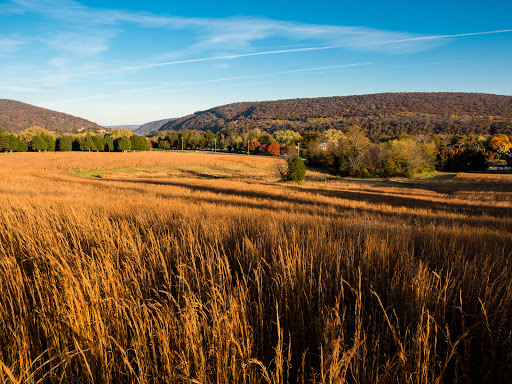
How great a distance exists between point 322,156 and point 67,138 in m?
85.1

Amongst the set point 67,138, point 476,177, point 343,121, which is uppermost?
point 343,121

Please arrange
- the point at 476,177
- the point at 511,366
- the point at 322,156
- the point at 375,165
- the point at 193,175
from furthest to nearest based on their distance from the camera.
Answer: the point at 322,156 → the point at 375,165 → the point at 193,175 → the point at 476,177 → the point at 511,366

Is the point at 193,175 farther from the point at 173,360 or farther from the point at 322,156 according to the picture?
the point at 173,360

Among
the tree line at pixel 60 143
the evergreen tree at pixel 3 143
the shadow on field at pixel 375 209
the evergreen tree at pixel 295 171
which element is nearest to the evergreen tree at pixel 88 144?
the tree line at pixel 60 143

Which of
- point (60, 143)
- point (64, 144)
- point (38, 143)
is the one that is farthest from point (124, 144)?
point (38, 143)

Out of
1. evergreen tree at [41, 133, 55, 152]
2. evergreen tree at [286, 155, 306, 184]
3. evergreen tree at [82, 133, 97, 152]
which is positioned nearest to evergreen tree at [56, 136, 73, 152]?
evergreen tree at [41, 133, 55, 152]

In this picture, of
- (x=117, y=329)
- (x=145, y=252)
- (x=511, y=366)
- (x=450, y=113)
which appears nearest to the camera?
(x=511, y=366)

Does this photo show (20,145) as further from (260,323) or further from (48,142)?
(260,323)

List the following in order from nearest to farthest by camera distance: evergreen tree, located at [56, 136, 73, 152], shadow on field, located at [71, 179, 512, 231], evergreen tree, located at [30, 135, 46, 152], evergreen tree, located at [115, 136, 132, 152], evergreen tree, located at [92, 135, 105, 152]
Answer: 1. shadow on field, located at [71, 179, 512, 231]
2. evergreen tree, located at [30, 135, 46, 152]
3. evergreen tree, located at [56, 136, 73, 152]
4. evergreen tree, located at [115, 136, 132, 152]
5. evergreen tree, located at [92, 135, 105, 152]

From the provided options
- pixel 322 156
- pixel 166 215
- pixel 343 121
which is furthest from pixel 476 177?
pixel 343 121

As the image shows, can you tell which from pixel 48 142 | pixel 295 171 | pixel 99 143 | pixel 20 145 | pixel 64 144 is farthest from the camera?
pixel 99 143

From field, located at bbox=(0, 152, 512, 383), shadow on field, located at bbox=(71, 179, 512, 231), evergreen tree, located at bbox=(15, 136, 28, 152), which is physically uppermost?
evergreen tree, located at bbox=(15, 136, 28, 152)

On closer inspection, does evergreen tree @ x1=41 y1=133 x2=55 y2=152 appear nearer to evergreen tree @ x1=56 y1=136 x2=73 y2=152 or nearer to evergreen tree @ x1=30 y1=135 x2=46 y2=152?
evergreen tree @ x1=56 y1=136 x2=73 y2=152

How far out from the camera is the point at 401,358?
151 centimetres
